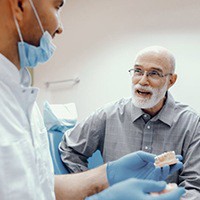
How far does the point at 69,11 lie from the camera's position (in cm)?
328

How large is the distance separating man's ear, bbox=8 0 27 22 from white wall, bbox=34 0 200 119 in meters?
2.10

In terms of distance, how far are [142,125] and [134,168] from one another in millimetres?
Result: 541

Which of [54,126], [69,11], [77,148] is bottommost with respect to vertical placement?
[77,148]

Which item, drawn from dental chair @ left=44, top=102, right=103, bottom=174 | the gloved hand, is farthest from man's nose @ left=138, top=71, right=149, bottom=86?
the gloved hand

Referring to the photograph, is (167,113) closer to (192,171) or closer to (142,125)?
(142,125)

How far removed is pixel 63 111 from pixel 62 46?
5.34 ft

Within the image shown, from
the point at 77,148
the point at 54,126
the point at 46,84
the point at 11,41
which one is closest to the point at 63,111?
the point at 54,126

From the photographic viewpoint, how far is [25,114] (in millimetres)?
842

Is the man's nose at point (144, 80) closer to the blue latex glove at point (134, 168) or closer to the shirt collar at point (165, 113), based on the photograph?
the shirt collar at point (165, 113)

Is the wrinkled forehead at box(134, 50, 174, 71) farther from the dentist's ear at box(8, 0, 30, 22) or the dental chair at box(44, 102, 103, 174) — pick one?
the dentist's ear at box(8, 0, 30, 22)

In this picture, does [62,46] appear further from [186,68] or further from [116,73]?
[186,68]

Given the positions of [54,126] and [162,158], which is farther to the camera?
[54,126]

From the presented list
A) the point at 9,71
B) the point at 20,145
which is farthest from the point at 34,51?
the point at 20,145

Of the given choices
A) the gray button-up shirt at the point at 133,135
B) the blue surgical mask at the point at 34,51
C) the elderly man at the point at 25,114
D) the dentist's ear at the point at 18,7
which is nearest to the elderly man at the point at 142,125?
the gray button-up shirt at the point at 133,135
